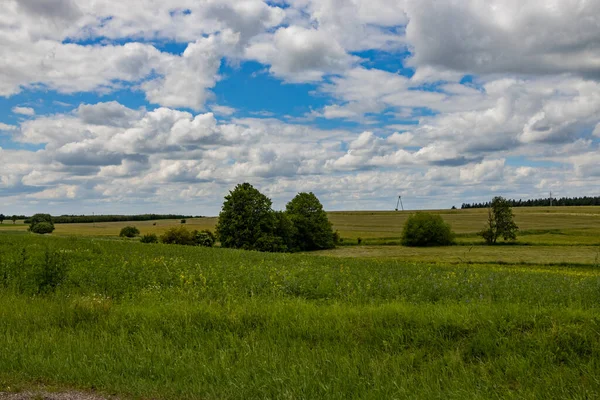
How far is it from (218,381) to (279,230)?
212 feet

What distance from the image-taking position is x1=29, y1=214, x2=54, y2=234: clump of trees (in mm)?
94625

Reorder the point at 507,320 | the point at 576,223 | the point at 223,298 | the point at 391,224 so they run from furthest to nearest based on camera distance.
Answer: the point at 391,224 → the point at 576,223 → the point at 223,298 → the point at 507,320

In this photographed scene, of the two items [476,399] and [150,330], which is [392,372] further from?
[150,330]

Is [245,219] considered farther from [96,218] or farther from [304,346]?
[96,218]

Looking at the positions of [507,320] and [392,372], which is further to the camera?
[507,320]

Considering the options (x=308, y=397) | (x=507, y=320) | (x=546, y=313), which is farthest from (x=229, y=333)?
(x=546, y=313)

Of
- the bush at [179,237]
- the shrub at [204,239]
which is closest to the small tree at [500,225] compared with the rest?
the shrub at [204,239]

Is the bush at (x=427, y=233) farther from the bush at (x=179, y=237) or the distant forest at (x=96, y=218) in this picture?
the distant forest at (x=96, y=218)

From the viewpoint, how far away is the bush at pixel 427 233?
80812 millimetres

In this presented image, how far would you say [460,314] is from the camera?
24.5ft

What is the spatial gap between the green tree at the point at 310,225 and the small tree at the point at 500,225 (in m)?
26.5

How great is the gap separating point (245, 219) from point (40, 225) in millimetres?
57316

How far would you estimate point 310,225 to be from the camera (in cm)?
7731

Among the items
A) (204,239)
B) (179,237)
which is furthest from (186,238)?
(204,239)
